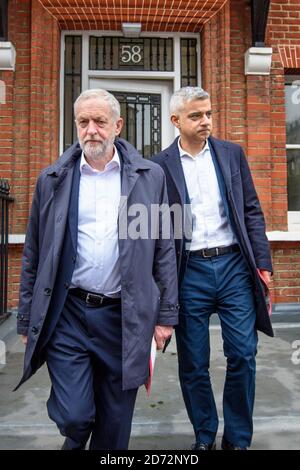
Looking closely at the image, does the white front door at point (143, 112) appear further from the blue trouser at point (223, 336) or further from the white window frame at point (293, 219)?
the blue trouser at point (223, 336)

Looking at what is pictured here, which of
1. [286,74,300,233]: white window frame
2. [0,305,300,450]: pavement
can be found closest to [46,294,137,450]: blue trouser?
[0,305,300,450]: pavement

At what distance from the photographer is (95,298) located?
216 centimetres

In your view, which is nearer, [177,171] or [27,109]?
[177,171]

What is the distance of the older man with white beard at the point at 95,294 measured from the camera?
210cm

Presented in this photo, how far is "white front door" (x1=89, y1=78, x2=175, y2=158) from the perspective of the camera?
19.6 ft

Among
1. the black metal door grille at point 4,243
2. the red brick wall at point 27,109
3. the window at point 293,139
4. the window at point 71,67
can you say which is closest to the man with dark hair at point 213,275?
the black metal door grille at point 4,243

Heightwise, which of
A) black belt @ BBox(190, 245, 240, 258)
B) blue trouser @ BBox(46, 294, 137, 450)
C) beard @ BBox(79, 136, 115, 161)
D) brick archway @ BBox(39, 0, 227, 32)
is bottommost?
blue trouser @ BBox(46, 294, 137, 450)

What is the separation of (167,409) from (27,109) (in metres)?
3.98

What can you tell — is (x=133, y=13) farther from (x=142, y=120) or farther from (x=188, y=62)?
(x=142, y=120)

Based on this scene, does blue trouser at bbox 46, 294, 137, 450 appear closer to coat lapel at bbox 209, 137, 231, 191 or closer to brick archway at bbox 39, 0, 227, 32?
coat lapel at bbox 209, 137, 231, 191

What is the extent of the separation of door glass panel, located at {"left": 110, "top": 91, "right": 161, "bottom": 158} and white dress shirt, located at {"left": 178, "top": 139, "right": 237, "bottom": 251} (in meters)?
3.34

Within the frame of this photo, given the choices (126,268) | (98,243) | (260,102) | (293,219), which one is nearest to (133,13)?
(260,102)

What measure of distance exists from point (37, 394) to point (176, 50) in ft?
14.8
